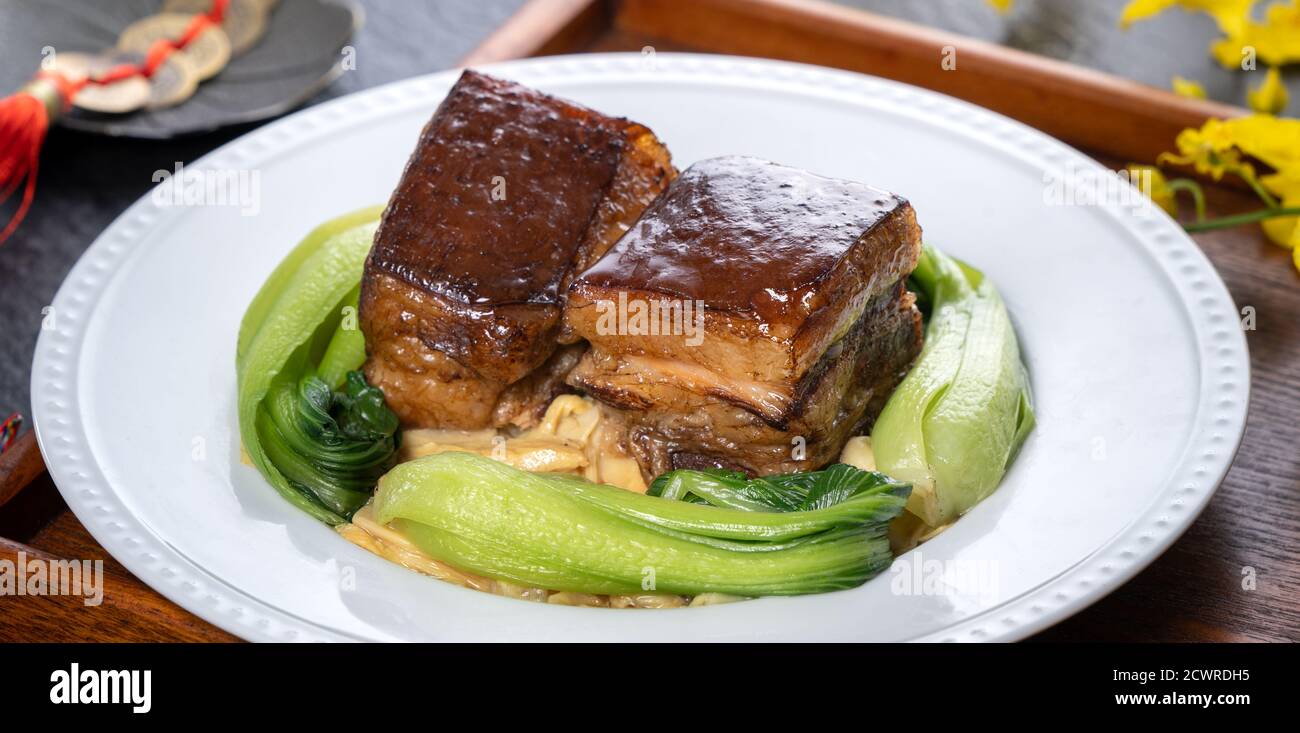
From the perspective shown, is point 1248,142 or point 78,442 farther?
point 1248,142

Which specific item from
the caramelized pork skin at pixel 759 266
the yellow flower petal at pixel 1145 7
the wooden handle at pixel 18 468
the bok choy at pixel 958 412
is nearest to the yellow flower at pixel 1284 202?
the yellow flower petal at pixel 1145 7

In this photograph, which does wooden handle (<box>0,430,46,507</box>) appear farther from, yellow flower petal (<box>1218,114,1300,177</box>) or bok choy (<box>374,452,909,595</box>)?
yellow flower petal (<box>1218,114,1300,177</box>)

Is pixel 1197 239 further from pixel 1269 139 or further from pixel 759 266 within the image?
pixel 759 266

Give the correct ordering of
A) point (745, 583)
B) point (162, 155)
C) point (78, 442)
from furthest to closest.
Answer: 1. point (162, 155)
2. point (78, 442)
3. point (745, 583)

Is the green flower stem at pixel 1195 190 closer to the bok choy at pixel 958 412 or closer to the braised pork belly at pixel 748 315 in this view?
the bok choy at pixel 958 412

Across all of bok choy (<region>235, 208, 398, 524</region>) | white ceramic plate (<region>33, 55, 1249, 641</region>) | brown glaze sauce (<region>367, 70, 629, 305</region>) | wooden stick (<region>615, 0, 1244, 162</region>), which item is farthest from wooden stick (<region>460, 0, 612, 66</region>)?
bok choy (<region>235, 208, 398, 524</region>)

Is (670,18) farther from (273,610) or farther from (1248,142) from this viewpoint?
(273,610)
